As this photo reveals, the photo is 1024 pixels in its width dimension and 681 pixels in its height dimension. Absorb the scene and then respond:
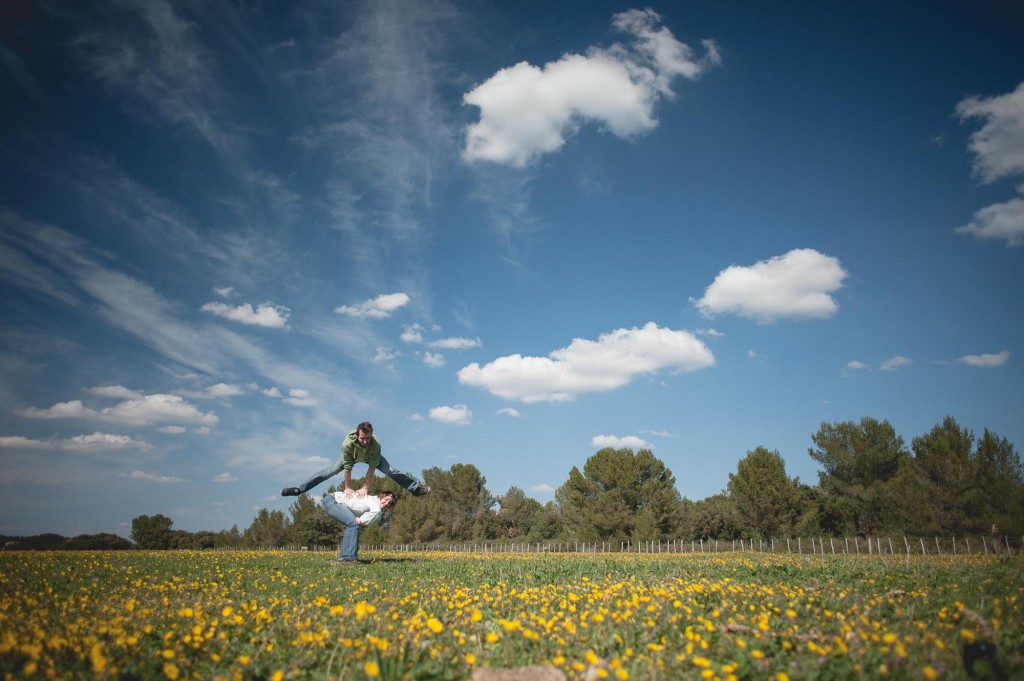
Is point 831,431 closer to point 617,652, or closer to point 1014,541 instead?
point 1014,541

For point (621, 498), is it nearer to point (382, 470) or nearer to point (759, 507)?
point (759, 507)

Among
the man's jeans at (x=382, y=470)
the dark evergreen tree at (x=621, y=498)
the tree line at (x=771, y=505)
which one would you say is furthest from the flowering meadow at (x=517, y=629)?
the dark evergreen tree at (x=621, y=498)

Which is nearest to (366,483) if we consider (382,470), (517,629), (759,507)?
(382,470)

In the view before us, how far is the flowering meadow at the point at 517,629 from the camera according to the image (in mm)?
4148

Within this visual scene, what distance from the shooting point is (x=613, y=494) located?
2653 inches

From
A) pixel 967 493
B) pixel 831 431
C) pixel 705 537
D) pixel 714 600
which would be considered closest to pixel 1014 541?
pixel 967 493

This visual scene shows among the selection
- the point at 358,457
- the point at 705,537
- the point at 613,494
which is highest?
the point at 358,457

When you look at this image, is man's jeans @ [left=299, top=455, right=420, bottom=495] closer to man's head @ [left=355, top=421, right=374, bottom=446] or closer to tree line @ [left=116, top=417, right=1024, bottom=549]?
man's head @ [left=355, top=421, right=374, bottom=446]

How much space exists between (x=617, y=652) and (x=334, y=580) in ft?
21.6

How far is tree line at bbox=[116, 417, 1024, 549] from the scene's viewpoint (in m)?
45.4

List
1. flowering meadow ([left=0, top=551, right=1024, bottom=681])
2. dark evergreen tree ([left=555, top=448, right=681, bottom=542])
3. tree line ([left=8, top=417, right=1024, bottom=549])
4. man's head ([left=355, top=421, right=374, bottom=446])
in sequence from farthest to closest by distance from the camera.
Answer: dark evergreen tree ([left=555, top=448, right=681, bottom=542]) → tree line ([left=8, top=417, right=1024, bottom=549]) → man's head ([left=355, top=421, right=374, bottom=446]) → flowering meadow ([left=0, top=551, right=1024, bottom=681])

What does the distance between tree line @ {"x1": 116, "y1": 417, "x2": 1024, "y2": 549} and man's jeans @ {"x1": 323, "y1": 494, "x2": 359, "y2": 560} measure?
52.3 m

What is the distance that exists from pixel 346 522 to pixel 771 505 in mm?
56967

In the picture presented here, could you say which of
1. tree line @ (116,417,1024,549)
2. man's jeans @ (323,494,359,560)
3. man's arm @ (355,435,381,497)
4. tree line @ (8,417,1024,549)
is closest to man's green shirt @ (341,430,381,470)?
man's arm @ (355,435,381,497)
